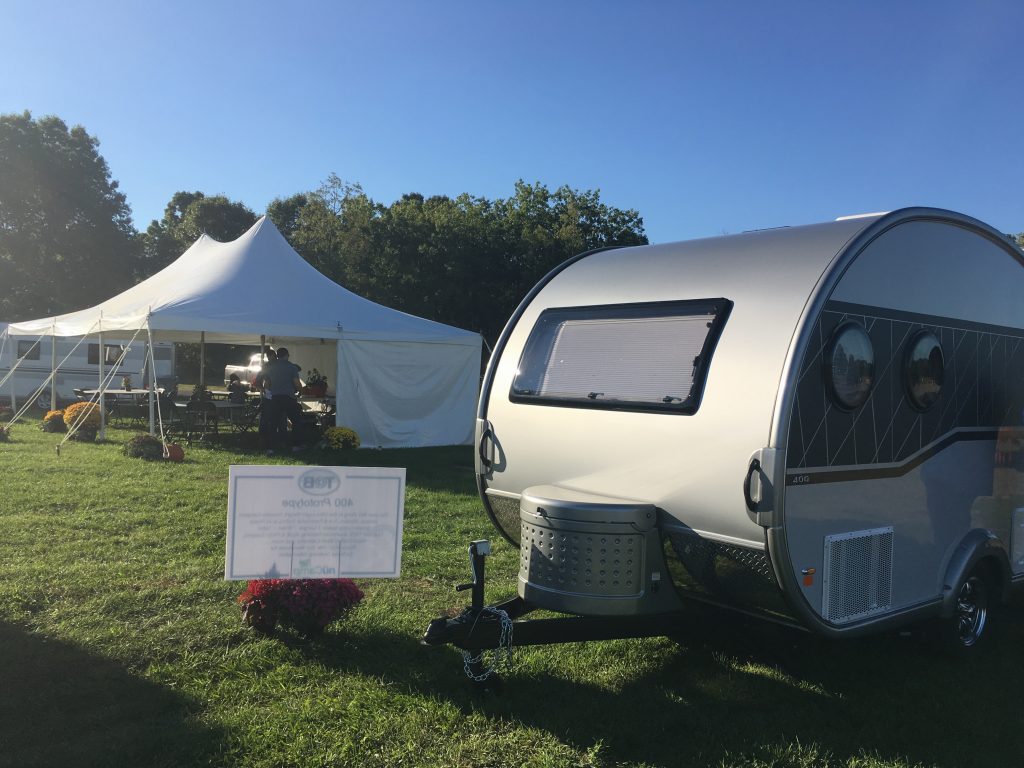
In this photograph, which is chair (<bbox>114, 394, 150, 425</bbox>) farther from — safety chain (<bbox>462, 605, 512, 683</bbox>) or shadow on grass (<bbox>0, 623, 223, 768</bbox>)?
safety chain (<bbox>462, 605, 512, 683</bbox>)

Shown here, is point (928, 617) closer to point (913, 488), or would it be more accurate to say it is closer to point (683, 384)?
point (913, 488)

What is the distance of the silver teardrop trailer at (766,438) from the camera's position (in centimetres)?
359

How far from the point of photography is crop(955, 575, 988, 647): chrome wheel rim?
15.4 ft

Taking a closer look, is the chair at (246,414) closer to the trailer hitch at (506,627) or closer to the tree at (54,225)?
the trailer hitch at (506,627)

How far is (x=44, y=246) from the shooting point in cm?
3375

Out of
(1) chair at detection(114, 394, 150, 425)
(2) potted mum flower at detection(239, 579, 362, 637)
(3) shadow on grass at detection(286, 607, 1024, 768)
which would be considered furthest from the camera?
(1) chair at detection(114, 394, 150, 425)

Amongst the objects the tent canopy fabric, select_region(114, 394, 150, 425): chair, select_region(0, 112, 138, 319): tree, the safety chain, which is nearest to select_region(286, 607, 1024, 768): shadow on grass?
the safety chain

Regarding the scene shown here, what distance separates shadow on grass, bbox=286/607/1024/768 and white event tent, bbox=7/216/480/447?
8.73 meters

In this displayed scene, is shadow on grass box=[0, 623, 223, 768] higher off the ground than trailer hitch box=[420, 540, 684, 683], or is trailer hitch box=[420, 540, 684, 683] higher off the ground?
trailer hitch box=[420, 540, 684, 683]

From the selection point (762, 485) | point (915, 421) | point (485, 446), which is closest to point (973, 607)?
point (915, 421)

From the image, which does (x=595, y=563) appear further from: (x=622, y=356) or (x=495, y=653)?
(x=622, y=356)

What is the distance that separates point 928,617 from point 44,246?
37527 millimetres

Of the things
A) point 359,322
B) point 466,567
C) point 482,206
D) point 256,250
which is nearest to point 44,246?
point 482,206

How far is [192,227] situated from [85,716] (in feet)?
132
